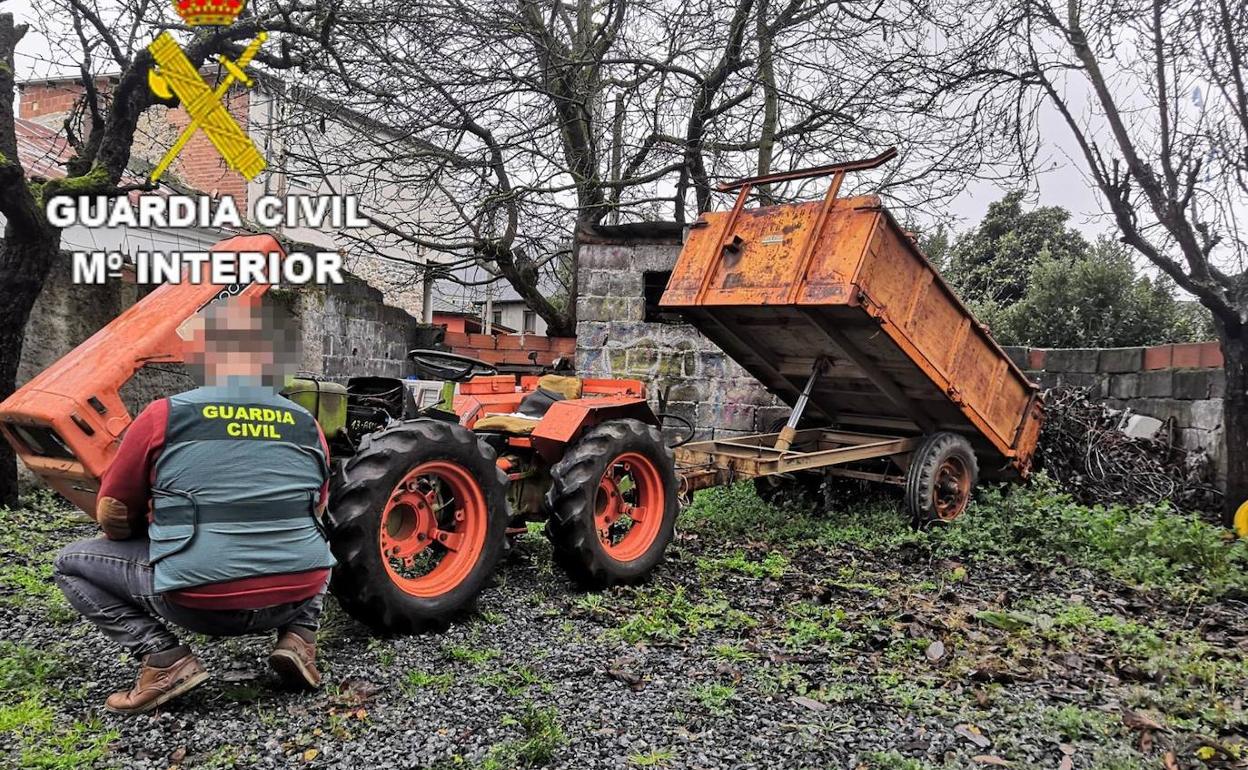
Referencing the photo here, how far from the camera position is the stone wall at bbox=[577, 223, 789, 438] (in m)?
8.48

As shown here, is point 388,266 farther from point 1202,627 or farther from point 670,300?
point 1202,627

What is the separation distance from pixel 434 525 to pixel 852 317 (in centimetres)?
307

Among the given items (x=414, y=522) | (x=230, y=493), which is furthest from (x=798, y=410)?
(x=230, y=493)

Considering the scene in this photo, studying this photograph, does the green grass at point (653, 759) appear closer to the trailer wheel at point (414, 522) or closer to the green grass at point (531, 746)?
the green grass at point (531, 746)

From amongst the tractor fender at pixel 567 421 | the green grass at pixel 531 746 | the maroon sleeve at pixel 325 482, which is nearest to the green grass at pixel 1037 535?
the tractor fender at pixel 567 421

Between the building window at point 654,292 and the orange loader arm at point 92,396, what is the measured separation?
15.2ft

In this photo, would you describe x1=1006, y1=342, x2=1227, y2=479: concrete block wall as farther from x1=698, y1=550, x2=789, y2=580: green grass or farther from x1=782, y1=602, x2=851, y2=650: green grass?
x1=782, y1=602, x2=851, y2=650: green grass

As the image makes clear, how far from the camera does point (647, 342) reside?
8625 millimetres

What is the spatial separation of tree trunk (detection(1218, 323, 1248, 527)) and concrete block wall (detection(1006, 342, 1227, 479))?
0.17 m

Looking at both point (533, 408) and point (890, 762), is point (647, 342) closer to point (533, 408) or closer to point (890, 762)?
point (533, 408)

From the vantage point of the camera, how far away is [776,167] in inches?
398

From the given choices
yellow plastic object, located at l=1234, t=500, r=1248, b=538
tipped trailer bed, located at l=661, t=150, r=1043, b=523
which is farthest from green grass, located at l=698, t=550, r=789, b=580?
yellow plastic object, located at l=1234, t=500, r=1248, b=538

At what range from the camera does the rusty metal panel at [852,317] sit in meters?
5.37

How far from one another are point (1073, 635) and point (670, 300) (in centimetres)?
337
